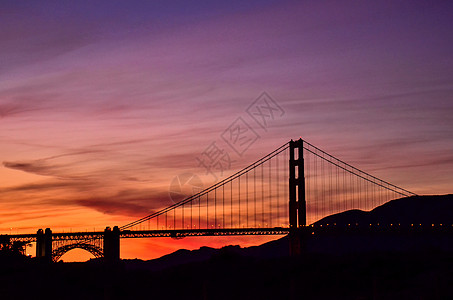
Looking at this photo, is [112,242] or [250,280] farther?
[112,242]

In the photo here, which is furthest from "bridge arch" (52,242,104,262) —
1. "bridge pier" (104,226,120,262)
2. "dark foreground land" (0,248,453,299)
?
"dark foreground land" (0,248,453,299)

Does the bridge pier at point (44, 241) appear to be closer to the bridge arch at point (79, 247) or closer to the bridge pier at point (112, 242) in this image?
the bridge arch at point (79, 247)

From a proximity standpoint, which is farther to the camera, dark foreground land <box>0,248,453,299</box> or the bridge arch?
the bridge arch

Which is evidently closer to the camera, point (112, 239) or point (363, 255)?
point (363, 255)

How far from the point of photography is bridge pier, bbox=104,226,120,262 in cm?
13800

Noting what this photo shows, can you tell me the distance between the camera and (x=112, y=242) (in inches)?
5655

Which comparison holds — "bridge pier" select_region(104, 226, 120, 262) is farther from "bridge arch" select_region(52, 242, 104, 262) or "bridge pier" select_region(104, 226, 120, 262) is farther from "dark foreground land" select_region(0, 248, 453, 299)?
"dark foreground land" select_region(0, 248, 453, 299)

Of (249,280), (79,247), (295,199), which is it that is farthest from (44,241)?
(249,280)

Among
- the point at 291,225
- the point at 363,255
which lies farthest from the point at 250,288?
the point at 291,225

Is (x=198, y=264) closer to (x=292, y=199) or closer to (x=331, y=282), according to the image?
(x=331, y=282)

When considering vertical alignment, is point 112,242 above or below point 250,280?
above

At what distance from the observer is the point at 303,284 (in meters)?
49.0

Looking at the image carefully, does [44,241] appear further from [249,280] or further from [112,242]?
[249,280]

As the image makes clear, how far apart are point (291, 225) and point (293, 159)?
1437 cm
